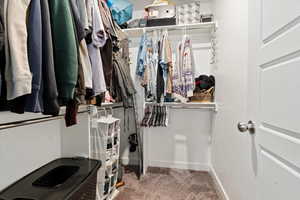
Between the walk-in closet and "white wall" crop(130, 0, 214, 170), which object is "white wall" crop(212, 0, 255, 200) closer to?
the walk-in closet

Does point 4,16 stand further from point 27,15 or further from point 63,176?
point 63,176

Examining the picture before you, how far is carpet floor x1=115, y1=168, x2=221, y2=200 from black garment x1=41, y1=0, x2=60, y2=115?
143cm

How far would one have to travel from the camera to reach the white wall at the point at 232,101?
1288 millimetres

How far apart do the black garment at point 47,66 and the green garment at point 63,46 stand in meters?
0.05

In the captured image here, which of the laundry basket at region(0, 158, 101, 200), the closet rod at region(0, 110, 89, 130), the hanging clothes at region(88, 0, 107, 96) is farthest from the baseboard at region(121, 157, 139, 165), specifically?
the hanging clothes at region(88, 0, 107, 96)

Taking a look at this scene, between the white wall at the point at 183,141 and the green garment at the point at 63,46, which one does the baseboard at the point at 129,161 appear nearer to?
the white wall at the point at 183,141

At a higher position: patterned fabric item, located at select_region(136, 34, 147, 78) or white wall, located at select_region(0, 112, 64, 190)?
patterned fabric item, located at select_region(136, 34, 147, 78)

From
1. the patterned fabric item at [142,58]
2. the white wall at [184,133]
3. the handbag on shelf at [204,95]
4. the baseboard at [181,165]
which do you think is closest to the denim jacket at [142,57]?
the patterned fabric item at [142,58]

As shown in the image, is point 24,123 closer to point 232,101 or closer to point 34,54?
point 34,54

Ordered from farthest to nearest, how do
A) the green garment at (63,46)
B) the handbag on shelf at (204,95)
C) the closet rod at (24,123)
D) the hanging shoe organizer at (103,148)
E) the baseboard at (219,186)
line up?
the handbag on shelf at (204,95) < the baseboard at (219,186) < the hanging shoe organizer at (103,148) < the closet rod at (24,123) < the green garment at (63,46)

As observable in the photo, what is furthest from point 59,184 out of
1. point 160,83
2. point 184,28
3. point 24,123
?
point 184,28

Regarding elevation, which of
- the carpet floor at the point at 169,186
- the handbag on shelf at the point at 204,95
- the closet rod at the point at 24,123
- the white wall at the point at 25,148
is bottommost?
the carpet floor at the point at 169,186

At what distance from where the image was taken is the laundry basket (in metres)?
0.90

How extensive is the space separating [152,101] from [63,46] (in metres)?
1.63
